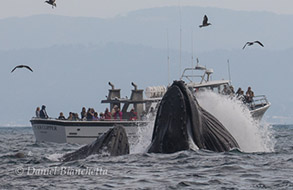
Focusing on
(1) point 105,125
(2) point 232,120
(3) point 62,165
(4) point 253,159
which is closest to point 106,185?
(3) point 62,165

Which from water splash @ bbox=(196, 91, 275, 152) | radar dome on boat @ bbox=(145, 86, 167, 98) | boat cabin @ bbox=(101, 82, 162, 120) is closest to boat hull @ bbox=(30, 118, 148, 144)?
boat cabin @ bbox=(101, 82, 162, 120)

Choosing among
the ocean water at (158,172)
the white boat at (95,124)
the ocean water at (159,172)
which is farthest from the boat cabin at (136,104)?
the ocean water at (159,172)

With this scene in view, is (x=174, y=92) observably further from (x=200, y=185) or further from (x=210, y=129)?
(x=200, y=185)

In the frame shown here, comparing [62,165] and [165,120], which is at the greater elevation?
[165,120]

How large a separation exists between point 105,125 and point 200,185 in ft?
79.8

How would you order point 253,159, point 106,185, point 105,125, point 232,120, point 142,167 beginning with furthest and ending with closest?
point 105,125 → point 232,120 → point 253,159 → point 142,167 → point 106,185

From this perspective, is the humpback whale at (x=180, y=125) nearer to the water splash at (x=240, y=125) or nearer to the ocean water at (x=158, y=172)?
the ocean water at (x=158, y=172)

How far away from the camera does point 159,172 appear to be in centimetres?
1387

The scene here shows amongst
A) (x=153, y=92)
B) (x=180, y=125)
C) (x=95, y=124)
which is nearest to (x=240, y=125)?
(x=180, y=125)

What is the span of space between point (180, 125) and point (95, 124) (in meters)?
22.7

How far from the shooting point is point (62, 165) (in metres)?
15.1

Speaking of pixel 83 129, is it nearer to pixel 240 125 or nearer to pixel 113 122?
pixel 113 122

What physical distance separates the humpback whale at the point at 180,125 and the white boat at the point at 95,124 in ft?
67.4

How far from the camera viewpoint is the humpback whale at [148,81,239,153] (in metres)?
14.4
